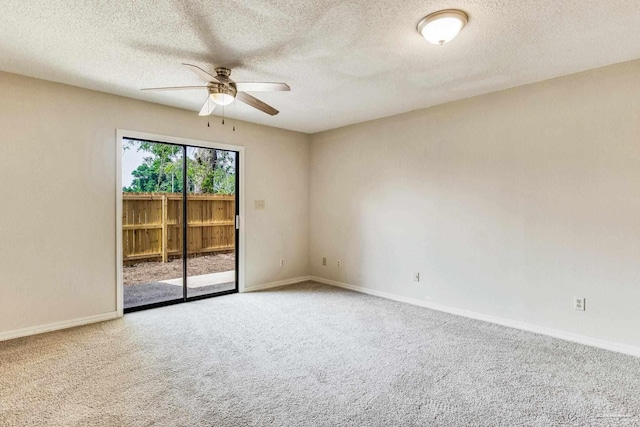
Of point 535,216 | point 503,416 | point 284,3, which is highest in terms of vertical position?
point 284,3

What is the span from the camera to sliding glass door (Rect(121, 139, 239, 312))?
412cm

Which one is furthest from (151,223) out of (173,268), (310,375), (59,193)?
(310,375)

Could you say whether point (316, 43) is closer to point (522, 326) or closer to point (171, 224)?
point (171, 224)

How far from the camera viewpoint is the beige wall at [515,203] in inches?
114

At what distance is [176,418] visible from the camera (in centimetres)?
195

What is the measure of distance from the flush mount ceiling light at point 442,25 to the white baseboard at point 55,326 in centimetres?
406

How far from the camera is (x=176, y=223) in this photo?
4461 mm

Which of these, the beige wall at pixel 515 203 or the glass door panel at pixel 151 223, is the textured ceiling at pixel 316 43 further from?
the glass door panel at pixel 151 223

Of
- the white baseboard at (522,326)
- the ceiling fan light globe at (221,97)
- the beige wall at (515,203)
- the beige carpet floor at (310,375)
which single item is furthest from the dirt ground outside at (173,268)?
the ceiling fan light globe at (221,97)

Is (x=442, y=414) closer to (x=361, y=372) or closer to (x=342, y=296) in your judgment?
(x=361, y=372)

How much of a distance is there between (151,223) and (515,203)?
14.0 feet

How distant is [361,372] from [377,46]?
2.47 meters

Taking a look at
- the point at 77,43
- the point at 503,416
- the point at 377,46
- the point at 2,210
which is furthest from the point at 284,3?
the point at 2,210

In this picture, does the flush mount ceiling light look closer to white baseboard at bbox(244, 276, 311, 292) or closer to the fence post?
the fence post
